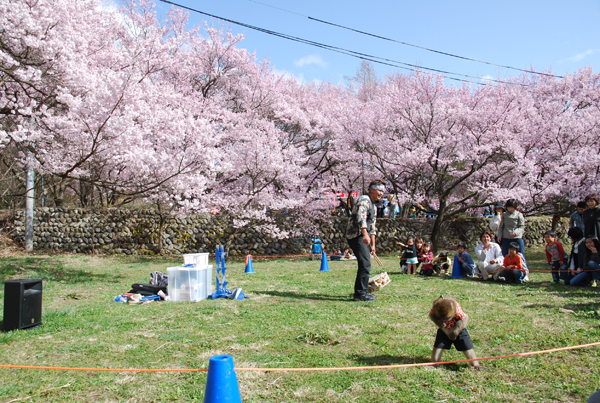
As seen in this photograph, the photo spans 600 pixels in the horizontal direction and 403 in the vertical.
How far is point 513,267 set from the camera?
24.6ft

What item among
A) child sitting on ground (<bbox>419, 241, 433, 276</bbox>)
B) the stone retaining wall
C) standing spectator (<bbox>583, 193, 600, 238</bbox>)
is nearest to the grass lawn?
standing spectator (<bbox>583, 193, 600, 238</bbox>)

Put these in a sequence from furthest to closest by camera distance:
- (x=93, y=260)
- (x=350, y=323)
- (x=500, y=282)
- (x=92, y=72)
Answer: (x=93, y=260) < (x=92, y=72) < (x=500, y=282) < (x=350, y=323)

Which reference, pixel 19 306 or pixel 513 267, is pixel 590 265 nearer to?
pixel 513 267

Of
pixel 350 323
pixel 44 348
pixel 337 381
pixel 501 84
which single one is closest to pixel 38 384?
pixel 44 348

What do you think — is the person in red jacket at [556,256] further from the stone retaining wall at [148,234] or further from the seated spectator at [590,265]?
the stone retaining wall at [148,234]

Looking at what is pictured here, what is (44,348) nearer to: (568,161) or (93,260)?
(93,260)

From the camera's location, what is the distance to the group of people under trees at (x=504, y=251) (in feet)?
19.8

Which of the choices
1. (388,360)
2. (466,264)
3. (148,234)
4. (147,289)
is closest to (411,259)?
(466,264)

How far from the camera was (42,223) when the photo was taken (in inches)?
585

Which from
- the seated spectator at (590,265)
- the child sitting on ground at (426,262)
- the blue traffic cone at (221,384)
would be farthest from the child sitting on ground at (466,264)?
the blue traffic cone at (221,384)

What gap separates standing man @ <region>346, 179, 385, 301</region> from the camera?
19.6ft

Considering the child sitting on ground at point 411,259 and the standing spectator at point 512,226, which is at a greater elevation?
the standing spectator at point 512,226

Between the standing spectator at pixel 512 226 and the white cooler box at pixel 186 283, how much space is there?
5879mm

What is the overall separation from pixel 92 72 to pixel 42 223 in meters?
8.99
